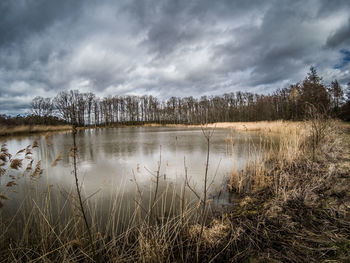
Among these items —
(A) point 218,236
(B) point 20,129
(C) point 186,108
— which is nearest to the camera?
(A) point 218,236

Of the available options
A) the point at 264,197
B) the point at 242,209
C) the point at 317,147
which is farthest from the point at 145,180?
the point at 317,147

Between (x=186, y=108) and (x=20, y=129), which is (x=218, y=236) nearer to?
(x=20, y=129)

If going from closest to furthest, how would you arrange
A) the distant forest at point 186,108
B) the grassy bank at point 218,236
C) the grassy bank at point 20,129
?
the grassy bank at point 218,236 < the grassy bank at point 20,129 < the distant forest at point 186,108

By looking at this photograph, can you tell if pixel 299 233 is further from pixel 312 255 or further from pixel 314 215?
pixel 314 215

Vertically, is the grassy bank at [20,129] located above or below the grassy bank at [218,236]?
above

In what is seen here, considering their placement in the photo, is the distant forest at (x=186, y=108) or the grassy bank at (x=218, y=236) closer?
the grassy bank at (x=218, y=236)

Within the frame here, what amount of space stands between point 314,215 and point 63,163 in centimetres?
559

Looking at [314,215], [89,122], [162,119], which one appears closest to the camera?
[314,215]

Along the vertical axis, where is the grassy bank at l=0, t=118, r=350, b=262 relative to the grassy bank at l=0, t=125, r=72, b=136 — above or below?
below

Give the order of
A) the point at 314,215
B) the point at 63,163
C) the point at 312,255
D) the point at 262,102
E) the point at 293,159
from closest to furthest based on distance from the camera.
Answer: the point at 312,255
the point at 314,215
the point at 293,159
the point at 63,163
the point at 262,102

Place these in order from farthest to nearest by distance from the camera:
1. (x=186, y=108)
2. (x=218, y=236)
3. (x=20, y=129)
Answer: (x=186, y=108), (x=20, y=129), (x=218, y=236)

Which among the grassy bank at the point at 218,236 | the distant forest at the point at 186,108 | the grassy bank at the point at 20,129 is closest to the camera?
the grassy bank at the point at 218,236

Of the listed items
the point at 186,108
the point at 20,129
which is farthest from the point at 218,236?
the point at 186,108

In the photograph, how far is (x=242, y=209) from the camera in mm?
2125
